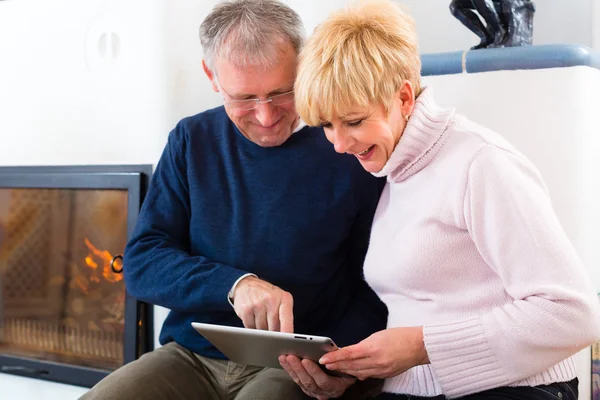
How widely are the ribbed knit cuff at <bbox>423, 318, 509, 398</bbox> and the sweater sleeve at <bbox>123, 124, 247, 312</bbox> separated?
0.43 metres

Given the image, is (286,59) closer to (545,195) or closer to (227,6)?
(227,6)

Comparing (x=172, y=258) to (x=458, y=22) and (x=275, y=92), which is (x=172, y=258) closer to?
(x=275, y=92)

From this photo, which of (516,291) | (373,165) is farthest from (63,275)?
(516,291)

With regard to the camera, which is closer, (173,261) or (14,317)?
(173,261)

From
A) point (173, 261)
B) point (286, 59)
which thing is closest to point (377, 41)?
point (286, 59)

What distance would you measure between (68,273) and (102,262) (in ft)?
0.51

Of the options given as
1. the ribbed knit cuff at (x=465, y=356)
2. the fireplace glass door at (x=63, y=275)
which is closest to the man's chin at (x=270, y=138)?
the ribbed knit cuff at (x=465, y=356)

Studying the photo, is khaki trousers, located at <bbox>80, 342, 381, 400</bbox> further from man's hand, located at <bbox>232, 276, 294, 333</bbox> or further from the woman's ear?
the woman's ear

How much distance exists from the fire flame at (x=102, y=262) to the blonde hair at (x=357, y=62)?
1173 mm

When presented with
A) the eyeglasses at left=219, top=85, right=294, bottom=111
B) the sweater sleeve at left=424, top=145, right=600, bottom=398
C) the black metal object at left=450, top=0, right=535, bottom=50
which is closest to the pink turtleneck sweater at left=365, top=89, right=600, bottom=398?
the sweater sleeve at left=424, top=145, right=600, bottom=398

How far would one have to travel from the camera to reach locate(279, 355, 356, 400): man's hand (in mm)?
1209

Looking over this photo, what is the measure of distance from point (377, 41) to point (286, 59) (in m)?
0.30

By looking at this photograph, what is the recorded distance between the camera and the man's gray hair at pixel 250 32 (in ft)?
4.54

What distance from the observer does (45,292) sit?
7.52 feet
